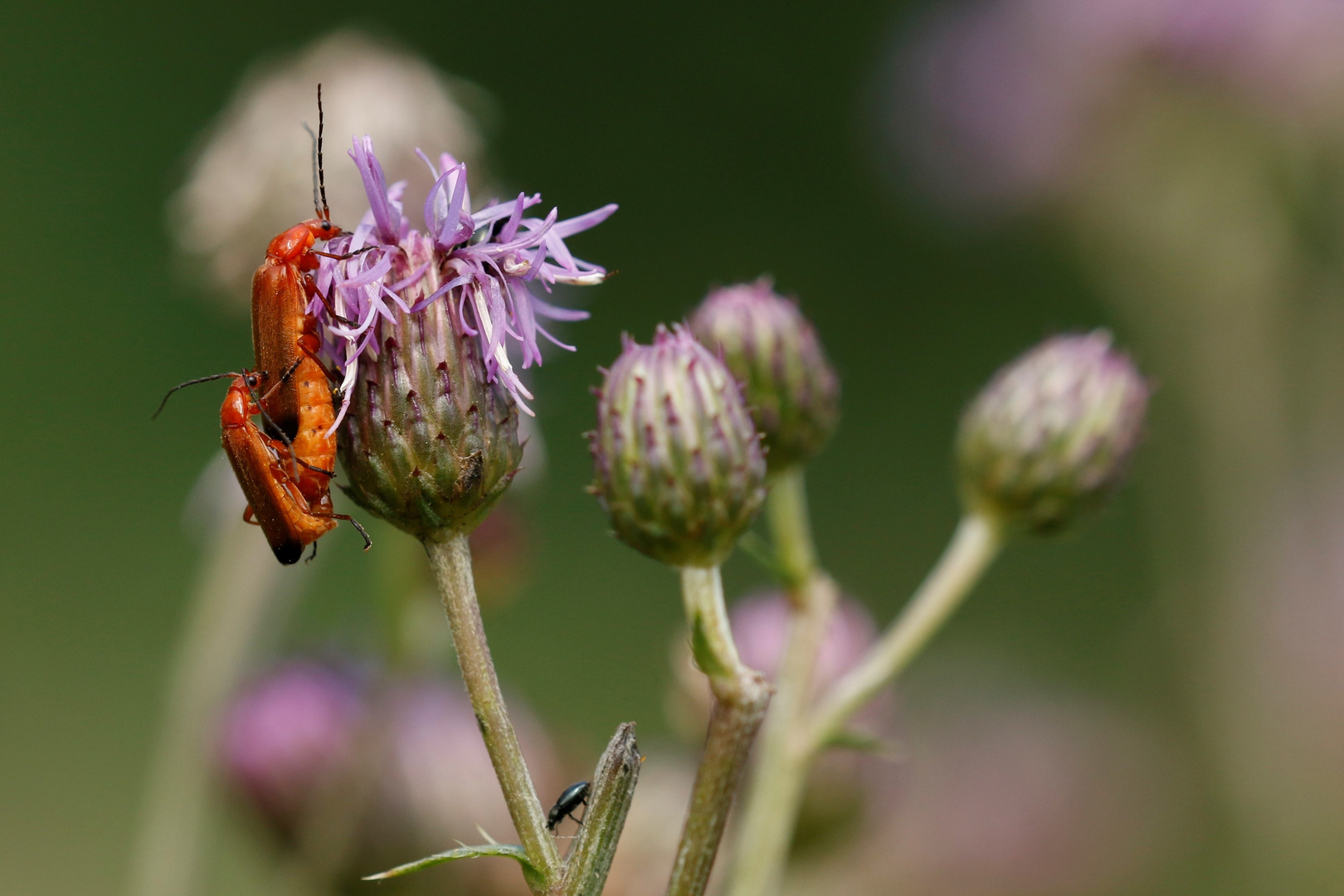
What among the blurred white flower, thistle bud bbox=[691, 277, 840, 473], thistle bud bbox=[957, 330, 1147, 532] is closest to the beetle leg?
thistle bud bbox=[691, 277, 840, 473]

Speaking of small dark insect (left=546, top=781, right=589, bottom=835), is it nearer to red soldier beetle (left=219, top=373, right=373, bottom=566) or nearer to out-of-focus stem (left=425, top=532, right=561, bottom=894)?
out-of-focus stem (left=425, top=532, right=561, bottom=894)

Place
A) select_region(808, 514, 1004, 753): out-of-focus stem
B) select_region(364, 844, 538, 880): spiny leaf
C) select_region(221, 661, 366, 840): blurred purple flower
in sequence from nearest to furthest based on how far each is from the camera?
select_region(364, 844, 538, 880): spiny leaf < select_region(808, 514, 1004, 753): out-of-focus stem < select_region(221, 661, 366, 840): blurred purple flower

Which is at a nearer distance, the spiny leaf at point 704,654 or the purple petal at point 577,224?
the spiny leaf at point 704,654

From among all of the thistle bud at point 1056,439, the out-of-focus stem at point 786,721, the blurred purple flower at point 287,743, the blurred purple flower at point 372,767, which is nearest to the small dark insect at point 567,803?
the out-of-focus stem at point 786,721

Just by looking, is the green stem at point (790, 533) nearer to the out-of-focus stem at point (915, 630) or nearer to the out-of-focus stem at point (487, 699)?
the out-of-focus stem at point (915, 630)

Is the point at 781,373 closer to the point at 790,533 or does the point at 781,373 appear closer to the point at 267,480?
the point at 790,533

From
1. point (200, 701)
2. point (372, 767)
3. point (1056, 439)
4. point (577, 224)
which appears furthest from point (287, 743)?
point (1056, 439)
